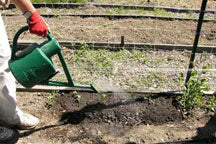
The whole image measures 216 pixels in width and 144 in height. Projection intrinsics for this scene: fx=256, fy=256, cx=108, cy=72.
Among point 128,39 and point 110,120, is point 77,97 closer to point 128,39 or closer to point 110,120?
point 110,120

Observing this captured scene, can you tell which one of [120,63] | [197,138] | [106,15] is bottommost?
[197,138]

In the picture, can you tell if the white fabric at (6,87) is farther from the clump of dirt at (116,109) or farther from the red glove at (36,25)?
the clump of dirt at (116,109)

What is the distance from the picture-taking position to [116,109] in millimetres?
3039

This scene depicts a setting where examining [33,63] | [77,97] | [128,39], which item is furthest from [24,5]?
[128,39]

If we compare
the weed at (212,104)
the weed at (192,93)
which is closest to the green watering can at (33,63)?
the weed at (192,93)

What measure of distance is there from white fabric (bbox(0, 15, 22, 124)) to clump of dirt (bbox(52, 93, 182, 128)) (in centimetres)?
55

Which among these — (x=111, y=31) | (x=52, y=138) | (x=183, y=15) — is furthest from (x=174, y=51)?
(x=52, y=138)

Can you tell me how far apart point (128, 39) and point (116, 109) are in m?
1.86

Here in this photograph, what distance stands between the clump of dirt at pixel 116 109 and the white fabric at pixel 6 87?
555 mm

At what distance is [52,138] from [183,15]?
4.13 m

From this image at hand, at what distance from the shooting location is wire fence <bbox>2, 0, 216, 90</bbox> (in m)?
3.72

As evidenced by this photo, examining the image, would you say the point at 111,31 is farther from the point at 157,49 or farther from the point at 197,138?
the point at 197,138

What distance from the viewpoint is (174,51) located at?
4262mm

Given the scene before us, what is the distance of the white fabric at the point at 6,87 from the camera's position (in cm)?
232
